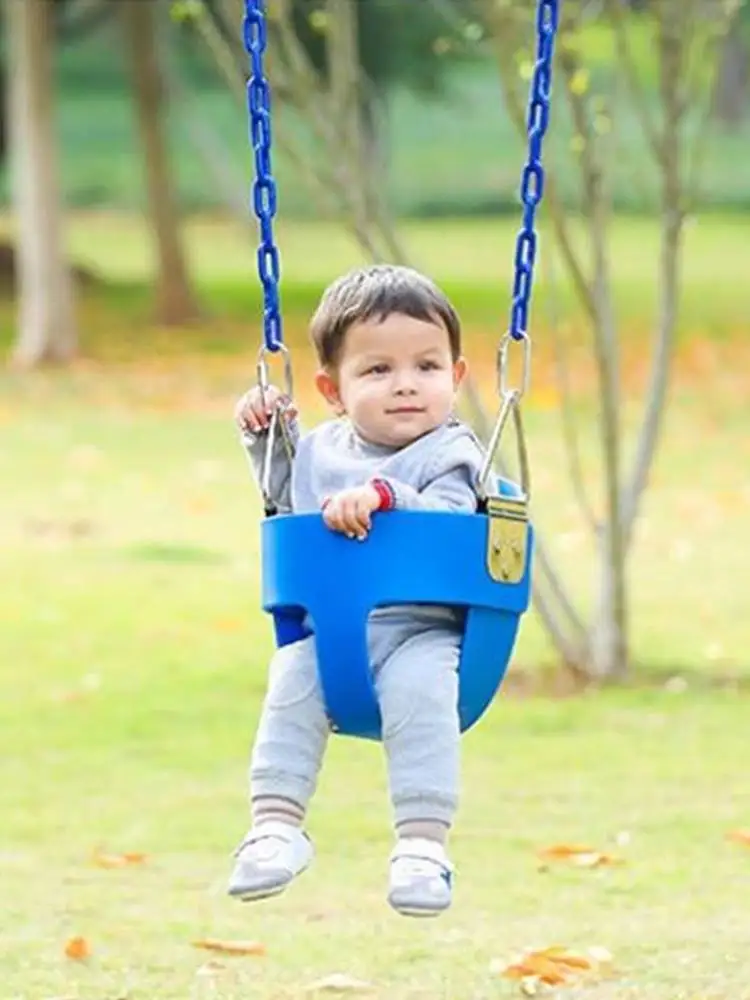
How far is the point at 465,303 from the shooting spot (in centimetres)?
2858

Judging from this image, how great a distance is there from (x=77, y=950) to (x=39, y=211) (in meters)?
17.5

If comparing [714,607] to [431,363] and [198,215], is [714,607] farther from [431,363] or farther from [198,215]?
[198,215]

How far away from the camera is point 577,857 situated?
22.6 ft

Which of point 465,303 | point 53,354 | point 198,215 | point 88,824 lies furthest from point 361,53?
point 88,824

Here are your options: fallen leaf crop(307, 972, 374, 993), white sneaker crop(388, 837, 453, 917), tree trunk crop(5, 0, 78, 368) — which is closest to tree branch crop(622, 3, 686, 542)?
fallen leaf crop(307, 972, 374, 993)

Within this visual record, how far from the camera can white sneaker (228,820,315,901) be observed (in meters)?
4.25

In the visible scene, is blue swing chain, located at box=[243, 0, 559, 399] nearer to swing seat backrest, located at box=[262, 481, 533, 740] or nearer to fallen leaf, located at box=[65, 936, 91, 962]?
swing seat backrest, located at box=[262, 481, 533, 740]

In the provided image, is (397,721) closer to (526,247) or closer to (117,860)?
(526,247)

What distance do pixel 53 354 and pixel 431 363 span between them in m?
18.7

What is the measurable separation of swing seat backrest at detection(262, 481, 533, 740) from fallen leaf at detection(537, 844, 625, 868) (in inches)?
96.5

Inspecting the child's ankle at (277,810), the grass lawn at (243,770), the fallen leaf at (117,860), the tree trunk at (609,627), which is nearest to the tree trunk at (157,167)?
the grass lawn at (243,770)

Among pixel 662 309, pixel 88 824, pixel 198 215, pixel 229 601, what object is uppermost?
pixel 662 309

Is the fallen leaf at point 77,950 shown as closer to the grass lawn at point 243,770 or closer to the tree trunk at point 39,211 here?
the grass lawn at point 243,770

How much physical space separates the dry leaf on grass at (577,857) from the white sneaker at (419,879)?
8.10ft
